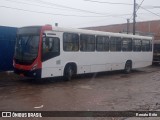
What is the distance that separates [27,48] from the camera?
580 inches

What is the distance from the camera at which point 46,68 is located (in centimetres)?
1452

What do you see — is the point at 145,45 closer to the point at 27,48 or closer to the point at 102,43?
the point at 102,43

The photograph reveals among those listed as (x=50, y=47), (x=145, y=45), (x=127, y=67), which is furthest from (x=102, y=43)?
(x=145, y=45)

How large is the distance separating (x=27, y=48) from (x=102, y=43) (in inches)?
223

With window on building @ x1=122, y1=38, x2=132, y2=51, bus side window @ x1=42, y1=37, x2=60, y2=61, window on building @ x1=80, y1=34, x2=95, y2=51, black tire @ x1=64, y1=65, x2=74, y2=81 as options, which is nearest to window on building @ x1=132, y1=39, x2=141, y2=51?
window on building @ x1=122, y1=38, x2=132, y2=51

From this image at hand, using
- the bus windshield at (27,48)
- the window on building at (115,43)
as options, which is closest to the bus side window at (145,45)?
the window on building at (115,43)

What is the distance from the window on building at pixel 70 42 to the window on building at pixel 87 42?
44 cm

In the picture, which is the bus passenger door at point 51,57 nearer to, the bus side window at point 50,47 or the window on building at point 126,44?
the bus side window at point 50,47

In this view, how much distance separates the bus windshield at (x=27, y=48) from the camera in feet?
47.3

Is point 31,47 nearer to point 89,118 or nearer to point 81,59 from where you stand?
point 81,59

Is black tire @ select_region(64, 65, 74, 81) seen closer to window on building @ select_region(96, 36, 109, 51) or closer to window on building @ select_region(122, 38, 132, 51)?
window on building @ select_region(96, 36, 109, 51)

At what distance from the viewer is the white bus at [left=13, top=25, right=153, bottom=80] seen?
1442cm

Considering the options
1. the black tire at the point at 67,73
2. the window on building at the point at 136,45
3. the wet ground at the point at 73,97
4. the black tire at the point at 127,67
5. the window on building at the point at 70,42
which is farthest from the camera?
the window on building at the point at 136,45

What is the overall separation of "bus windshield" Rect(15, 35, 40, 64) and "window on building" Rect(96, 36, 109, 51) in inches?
194
